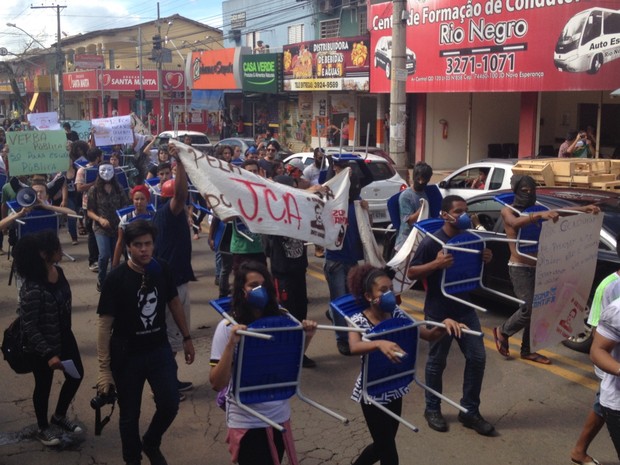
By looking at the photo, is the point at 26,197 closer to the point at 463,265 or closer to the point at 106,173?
the point at 106,173

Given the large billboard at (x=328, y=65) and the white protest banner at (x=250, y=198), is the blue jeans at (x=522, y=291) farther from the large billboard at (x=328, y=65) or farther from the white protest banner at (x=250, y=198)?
the large billboard at (x=328, y=65)

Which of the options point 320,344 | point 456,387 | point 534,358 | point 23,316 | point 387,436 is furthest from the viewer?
point 320,344

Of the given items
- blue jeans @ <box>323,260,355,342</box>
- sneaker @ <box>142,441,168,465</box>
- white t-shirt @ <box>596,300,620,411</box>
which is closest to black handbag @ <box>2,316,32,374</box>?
sneaker @ <box>142,441,168,465</box>

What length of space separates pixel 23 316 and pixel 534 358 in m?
4.59

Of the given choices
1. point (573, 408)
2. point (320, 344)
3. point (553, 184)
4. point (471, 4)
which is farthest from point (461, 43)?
point (573, 408)

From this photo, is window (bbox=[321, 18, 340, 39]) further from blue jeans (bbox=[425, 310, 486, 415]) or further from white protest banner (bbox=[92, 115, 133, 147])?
blue jeans (bbox=[425, 310, 486, 415])

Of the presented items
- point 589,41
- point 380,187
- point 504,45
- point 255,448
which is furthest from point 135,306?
point 504,45

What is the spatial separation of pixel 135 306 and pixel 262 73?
88.6ft

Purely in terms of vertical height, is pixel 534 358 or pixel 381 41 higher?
pixel 381 41

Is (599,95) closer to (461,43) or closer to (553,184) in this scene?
Answer: (461,43)

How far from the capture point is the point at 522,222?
630 cm

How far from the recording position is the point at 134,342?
4570 millimetres

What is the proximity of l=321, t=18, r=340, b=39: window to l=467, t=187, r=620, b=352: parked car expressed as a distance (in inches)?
986

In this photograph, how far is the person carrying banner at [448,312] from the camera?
5367 millimetres
